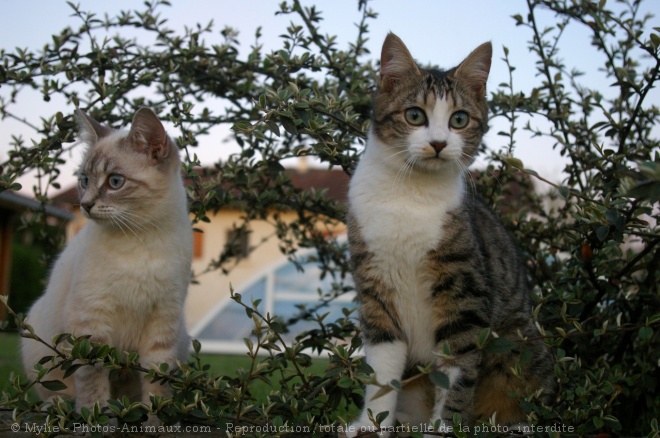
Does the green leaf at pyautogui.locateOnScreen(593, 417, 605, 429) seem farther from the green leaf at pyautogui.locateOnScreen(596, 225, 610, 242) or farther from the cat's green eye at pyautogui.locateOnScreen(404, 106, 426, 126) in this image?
the cat's green eye at pyautogui.locateOnScreen(404, 106, 426, 126)

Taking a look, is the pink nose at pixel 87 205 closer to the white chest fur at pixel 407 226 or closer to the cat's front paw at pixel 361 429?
the white chest fur at pixel 407 226

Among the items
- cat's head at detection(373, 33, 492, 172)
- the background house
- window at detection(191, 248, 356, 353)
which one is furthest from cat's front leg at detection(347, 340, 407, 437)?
the background house

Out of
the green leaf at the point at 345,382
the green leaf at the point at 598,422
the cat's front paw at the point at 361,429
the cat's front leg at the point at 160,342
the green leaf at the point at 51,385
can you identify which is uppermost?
the cat's front leg at the point at 160,342

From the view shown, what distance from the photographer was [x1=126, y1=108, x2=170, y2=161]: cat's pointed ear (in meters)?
2.78

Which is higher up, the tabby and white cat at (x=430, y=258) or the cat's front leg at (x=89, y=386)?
the tabby and white cat at (x=430, y=258)

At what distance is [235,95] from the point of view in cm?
369

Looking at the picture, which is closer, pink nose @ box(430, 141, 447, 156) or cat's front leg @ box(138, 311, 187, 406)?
pink nose @ box(430, 141, 447, 156)

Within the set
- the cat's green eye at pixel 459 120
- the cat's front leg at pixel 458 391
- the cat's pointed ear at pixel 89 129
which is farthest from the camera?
the cat's pointed ear at pixel 89 129

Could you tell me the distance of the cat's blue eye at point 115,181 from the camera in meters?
2.77

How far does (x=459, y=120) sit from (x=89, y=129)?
165 cm

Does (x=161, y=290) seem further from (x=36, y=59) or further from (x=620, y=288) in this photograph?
(x=620, y=288)

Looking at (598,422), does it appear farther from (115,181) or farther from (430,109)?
(115,181)

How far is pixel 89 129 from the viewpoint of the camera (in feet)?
9.50

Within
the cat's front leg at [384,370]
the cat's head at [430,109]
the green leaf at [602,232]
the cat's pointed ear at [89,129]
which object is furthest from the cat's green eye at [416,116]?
the cat's pointed ear at [89,129]
